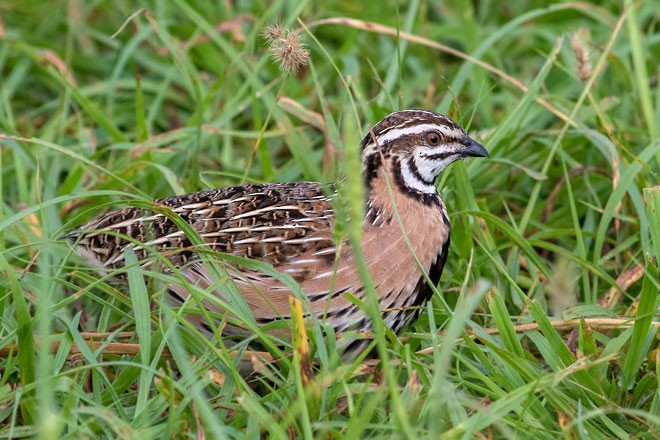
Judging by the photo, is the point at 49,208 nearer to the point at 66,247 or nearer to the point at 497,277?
the point at 66,247

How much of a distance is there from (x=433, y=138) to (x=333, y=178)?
0.47 meters

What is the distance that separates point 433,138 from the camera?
417 cm

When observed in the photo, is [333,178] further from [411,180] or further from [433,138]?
[433,138]

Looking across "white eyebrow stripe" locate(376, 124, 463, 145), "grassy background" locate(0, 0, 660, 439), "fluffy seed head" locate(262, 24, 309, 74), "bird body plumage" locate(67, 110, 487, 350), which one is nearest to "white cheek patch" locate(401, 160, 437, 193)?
"bird body plumage" locate(67, 110, 487, 350)

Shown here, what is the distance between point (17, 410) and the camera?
3.63 metres

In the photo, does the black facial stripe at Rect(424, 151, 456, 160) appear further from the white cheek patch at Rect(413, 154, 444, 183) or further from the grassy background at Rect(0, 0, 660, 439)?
the grassy background at Rect(0, 0, 660, 439)

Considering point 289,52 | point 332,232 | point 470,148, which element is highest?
point 289,52

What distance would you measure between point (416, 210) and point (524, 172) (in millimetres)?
1382

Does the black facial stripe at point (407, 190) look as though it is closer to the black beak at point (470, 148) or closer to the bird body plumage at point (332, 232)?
the bird body plumage at point (332, 232)

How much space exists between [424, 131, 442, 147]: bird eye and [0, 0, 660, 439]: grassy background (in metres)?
0.36

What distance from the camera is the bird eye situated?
4.16 m

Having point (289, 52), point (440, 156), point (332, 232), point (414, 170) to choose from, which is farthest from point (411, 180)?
point (289, 52)

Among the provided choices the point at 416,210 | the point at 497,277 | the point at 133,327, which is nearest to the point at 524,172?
the point at 497,277

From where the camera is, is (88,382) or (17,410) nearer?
(17,410)
